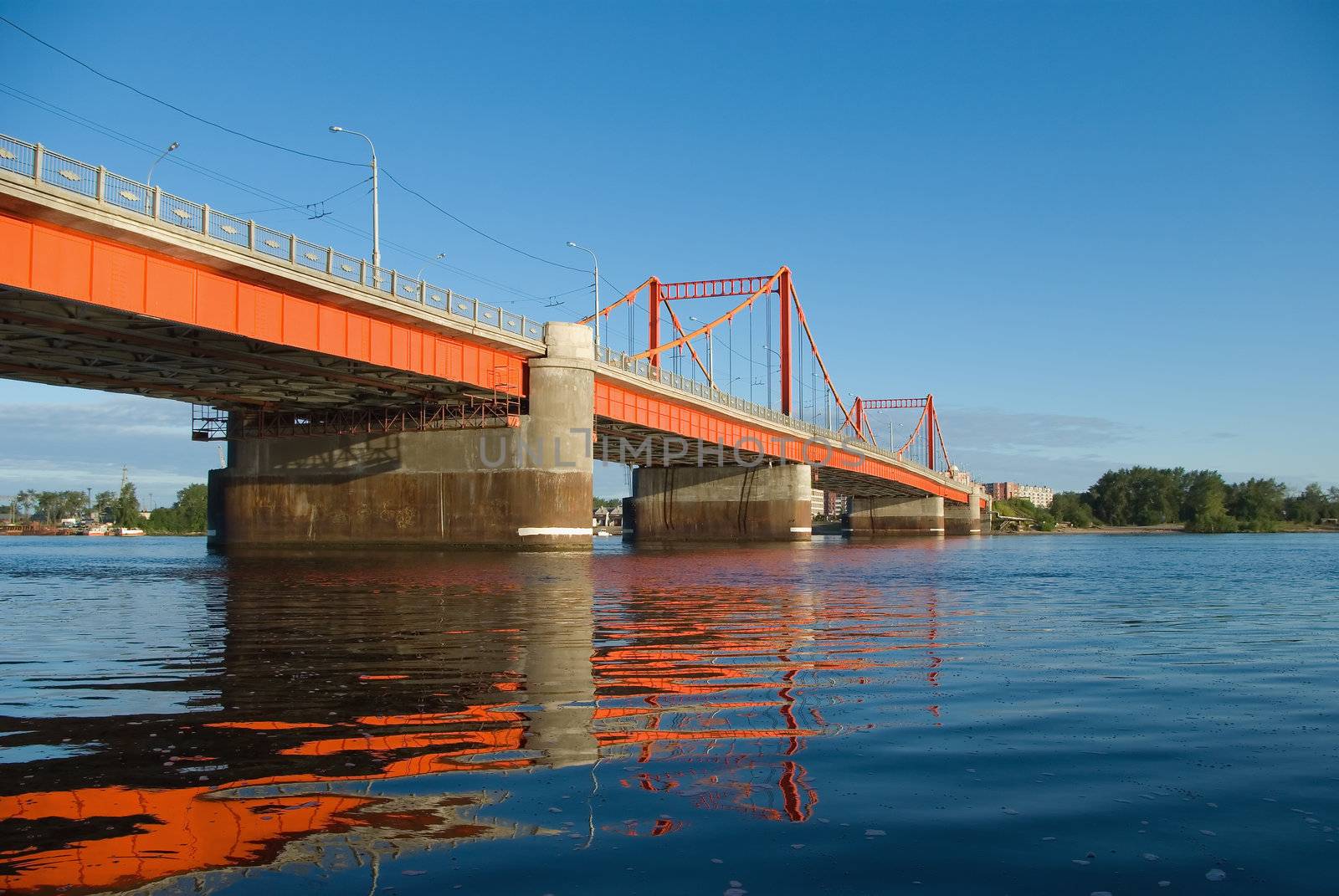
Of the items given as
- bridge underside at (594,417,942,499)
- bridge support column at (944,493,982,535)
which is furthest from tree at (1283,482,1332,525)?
bridge underside at (594,417,942,499)

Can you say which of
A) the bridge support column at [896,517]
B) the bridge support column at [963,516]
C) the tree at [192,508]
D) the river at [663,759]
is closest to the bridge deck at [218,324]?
the river at [663,759]

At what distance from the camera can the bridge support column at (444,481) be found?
49.5m

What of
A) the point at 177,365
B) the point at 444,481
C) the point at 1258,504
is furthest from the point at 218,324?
the point at 1258,504

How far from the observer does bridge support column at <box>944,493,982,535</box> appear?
16166 centimetres

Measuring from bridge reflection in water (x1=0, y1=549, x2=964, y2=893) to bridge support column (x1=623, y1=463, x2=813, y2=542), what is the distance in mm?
66146

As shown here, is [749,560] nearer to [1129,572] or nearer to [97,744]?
[1129,572]

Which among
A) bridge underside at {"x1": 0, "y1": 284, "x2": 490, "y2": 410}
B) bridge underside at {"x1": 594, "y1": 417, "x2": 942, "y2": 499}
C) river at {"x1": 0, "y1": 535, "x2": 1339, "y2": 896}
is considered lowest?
river at {"x1": 0, "y1": 535, "x2": 1339, "y2": 896}

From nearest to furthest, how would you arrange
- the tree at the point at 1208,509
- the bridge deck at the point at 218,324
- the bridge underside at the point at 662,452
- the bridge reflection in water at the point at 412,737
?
the bridge reflection in water at the point at 412,737, the bridge deck at the point at 218,324, the bridge underside at the point at 662,452, the tree at the point at 1208,509

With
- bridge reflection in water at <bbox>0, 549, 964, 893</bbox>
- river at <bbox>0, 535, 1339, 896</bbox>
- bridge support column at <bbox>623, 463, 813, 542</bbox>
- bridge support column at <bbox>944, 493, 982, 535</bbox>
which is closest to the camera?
river at <bbox>0, 535, 1339, 896</bbox>

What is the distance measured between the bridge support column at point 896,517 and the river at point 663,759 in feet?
415

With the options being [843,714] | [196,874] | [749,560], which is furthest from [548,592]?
[749,560]

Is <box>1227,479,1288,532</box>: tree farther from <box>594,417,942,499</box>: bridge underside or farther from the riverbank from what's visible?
<box>594,417,942,499</box>: bridge underside

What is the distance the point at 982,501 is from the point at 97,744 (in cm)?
18087

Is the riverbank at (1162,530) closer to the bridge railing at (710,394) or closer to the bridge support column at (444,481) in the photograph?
the bridge railing at (710,394)
